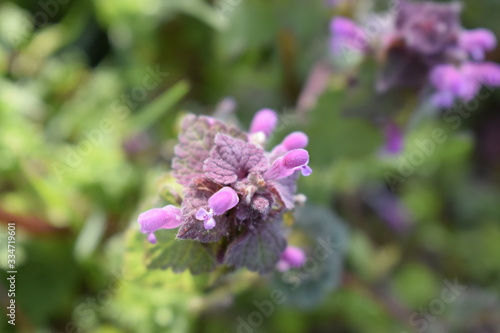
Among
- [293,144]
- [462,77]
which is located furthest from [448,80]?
[293,144]

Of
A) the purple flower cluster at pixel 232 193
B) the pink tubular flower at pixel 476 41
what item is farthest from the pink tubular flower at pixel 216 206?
the pink tubular flower at pixel 476 41

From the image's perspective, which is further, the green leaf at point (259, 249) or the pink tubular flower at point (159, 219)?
the green leaf at point (259, 249)

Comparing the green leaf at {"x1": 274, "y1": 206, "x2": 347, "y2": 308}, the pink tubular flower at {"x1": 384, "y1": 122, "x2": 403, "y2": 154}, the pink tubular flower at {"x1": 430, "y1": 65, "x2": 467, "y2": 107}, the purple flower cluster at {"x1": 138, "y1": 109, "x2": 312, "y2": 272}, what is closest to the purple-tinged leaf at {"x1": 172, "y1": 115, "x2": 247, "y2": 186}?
the purple flower cluster at {"x1": 138, "y1": 109, "x2": 312, "y2": 272}

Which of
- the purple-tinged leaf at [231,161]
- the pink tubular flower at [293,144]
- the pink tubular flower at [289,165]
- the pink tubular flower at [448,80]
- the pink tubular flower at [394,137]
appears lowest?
the pink tubular flower at [289,165]

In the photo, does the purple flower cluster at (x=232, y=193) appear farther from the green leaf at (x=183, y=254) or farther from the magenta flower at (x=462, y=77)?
the magenta flower at (x=462, y=77)

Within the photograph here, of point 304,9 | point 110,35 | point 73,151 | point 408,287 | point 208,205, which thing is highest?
point 110,35

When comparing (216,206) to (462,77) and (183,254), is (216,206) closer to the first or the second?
(183,254)

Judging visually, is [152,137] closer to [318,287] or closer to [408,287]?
[318,287]

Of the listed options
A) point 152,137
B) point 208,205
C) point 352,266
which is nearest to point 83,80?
point 152,137
